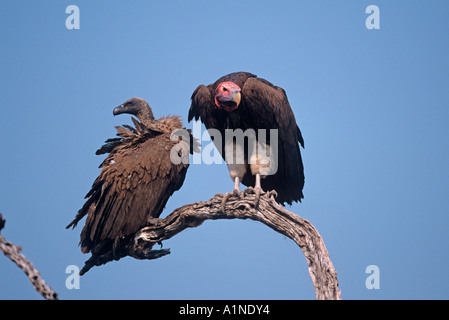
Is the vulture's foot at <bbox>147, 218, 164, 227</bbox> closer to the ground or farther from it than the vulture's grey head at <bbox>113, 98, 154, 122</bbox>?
closer to the ground

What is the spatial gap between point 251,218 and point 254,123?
44.8 inches

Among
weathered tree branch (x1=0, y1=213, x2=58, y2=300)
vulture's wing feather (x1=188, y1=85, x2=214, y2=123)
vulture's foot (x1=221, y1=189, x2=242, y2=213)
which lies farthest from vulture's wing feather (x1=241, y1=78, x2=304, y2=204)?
weathered tree branch (x1=0, y1=213, x2=58, y2=300)

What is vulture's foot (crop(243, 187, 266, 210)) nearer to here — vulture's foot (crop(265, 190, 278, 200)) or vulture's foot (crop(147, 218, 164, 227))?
vulture's foot (crop(265, 190, 278, 200))

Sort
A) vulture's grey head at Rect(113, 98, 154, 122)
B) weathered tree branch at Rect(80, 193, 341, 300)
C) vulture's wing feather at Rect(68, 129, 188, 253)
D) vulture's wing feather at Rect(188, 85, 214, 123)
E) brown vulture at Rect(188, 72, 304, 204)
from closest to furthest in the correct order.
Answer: weathered tree branch at Rect(80, 193, 341, 300) → brown vulture at Rect(188, 72, 304, 204) → vulture's wing feather at Rect(68, 129, 188, 253) → vulture's wing feather at Rect(188, 85, 214, 123) → vulture's grey head at Rect(113, 98, 154, 122)

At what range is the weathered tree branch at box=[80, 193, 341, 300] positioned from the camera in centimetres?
484

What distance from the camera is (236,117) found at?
19.4 feet

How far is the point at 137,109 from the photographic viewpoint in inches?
298

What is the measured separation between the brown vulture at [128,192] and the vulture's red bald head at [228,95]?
892mm

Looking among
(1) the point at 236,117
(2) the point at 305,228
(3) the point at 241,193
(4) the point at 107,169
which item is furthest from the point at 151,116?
(2) the point at 305,228

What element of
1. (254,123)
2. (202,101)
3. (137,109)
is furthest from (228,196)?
(137,109)

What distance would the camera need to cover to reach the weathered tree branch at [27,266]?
340cm

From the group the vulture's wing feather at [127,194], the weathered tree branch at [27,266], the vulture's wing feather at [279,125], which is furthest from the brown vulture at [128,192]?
the weathered tree branch at [27,266]

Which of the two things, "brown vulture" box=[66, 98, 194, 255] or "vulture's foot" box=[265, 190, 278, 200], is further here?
"brown vulture" box=[66, 98, 194, 255]
